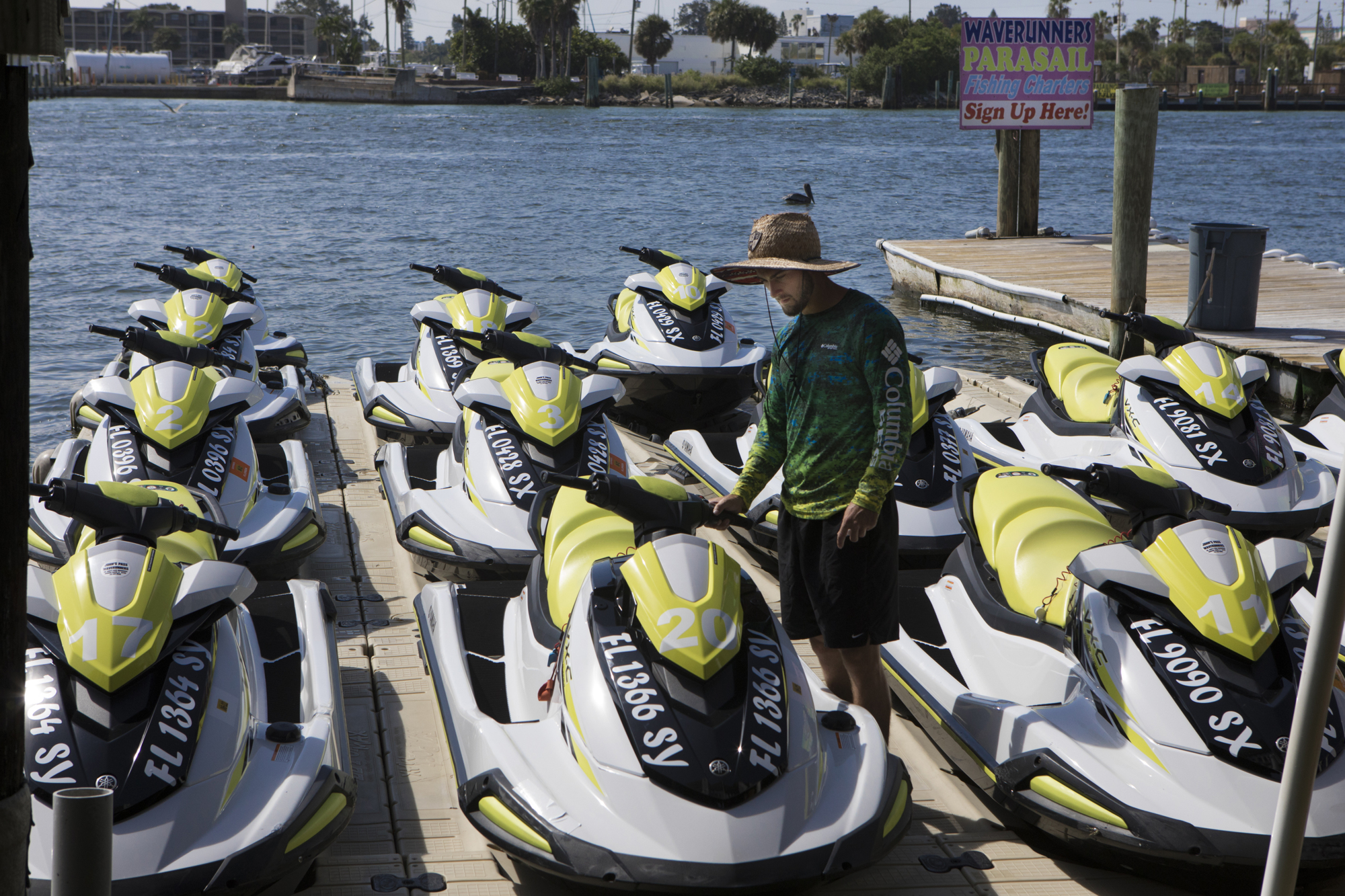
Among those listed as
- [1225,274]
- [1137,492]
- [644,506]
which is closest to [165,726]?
[644,506]

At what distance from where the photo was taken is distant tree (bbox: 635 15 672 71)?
128 metres

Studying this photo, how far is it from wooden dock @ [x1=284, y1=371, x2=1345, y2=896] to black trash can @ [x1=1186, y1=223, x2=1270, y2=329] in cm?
582

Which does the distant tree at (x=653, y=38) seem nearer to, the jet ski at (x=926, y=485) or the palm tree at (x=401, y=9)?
the palm tree at (x=401, y=9)

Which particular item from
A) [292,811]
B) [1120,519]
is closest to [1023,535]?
[1120,519]

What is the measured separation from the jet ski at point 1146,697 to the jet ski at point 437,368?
405 centimetres

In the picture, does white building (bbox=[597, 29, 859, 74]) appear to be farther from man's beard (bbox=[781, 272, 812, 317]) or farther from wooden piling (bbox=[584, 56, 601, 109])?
man's beard (bbox=[781, 272, 812, 317])

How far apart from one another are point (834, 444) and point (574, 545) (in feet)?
3.76

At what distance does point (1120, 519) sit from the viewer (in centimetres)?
622

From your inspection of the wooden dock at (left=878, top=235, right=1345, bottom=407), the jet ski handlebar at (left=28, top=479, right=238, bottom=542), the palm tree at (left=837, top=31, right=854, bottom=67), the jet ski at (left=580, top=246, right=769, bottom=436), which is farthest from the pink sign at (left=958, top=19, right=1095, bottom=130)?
the palm tree at (left=837, top=31, right=854, bottom=67)

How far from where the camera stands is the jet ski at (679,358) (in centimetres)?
845

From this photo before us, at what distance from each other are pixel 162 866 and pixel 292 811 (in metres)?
0.33

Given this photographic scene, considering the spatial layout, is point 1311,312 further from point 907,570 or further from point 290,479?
point 290,479

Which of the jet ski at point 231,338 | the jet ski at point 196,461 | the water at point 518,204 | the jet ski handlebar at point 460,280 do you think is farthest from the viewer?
the water at point 518,204

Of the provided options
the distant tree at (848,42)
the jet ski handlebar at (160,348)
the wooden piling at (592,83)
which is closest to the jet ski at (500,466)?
the jet ski handlebar at (160,348)
